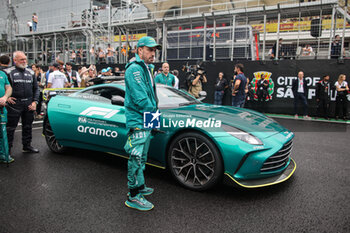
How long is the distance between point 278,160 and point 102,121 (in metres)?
2.46

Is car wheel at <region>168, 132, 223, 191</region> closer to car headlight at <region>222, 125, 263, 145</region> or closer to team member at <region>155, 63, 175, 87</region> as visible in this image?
car headlight at <region>222, 125, 263, 145</region>

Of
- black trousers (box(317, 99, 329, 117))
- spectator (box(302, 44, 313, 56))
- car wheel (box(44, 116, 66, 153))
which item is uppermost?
spectator (box(302, 44, 313, 56))

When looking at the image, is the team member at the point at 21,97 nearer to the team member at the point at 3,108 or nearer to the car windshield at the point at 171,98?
the team member at the point at 3,108

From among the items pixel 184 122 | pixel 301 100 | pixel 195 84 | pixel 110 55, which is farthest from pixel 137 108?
pixel 110 55

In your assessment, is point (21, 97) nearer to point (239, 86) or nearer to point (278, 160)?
point (278, 160)

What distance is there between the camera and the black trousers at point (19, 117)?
4.54 metres

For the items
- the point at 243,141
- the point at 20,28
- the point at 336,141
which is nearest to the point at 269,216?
the point at 243,141

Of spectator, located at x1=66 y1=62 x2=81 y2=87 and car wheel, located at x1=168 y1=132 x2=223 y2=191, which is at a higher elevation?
spectator, located at x1=66 y1=62 x2=81 y2=87

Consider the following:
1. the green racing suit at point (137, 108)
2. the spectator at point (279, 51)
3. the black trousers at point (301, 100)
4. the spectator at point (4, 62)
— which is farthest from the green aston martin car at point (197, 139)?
the spectator at point (279, 51)

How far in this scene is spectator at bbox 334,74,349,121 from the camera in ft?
30.5

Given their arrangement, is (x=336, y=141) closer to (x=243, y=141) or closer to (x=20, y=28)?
(x=243, y=141)

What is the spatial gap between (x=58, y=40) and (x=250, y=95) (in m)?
16.0

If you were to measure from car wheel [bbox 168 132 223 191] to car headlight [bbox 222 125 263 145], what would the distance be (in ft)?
0.82

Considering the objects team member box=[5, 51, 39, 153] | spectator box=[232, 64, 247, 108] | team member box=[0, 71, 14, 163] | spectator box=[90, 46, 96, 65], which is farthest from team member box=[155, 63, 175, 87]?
spectator box=[90, 46, 96, 65]
